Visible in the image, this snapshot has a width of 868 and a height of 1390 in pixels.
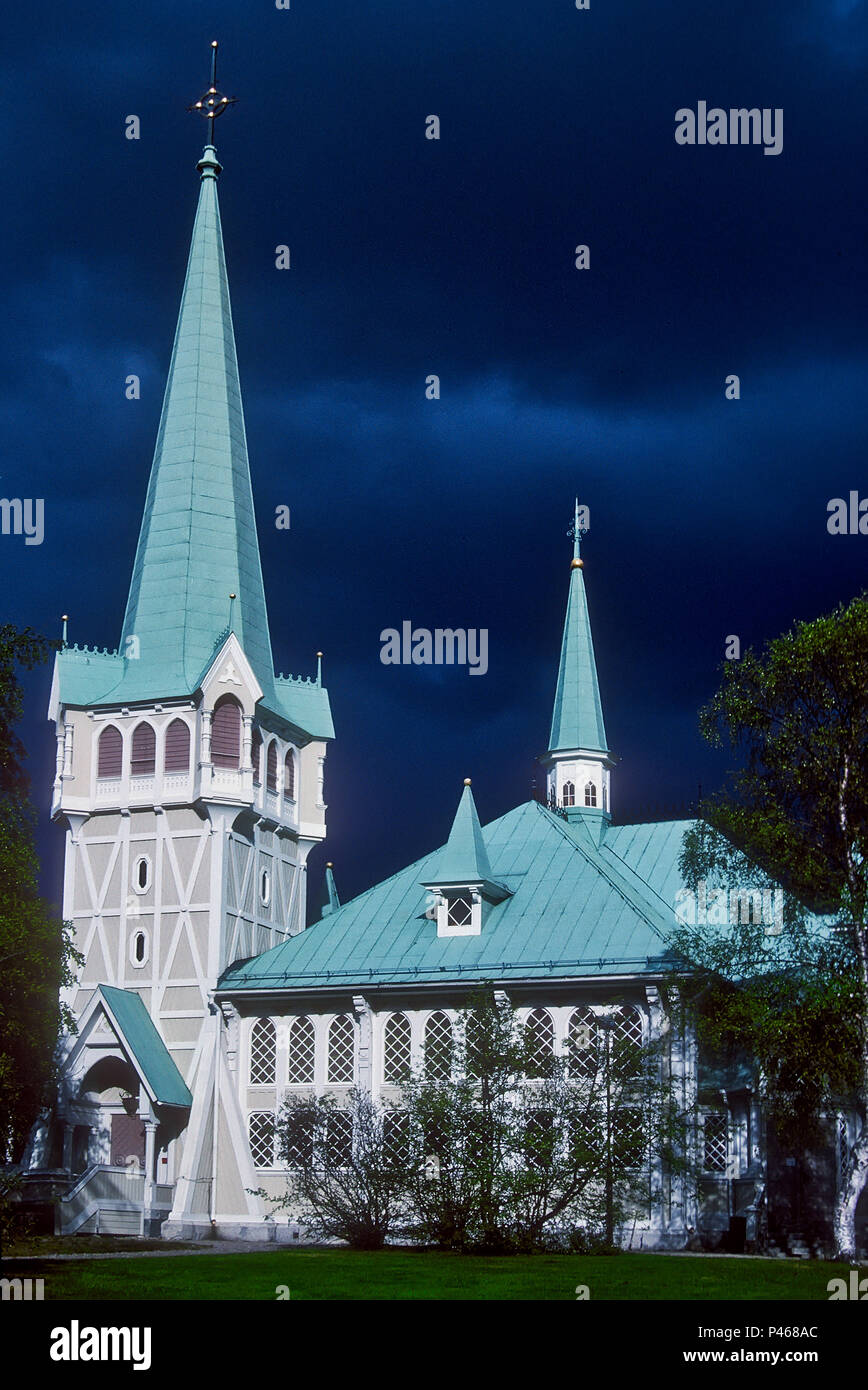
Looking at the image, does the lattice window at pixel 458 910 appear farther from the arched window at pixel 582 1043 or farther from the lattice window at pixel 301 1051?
the arched window at pixel 582 1043

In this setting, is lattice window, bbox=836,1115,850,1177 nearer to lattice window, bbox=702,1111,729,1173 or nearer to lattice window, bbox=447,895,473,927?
lattice window, bbox=702,1111,729,1173

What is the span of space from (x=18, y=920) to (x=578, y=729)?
27866 mm

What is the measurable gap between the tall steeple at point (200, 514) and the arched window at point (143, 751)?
5.03 feet

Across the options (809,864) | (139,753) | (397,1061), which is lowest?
(397,1061)

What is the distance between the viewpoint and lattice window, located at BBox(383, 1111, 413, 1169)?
3894 centimetres

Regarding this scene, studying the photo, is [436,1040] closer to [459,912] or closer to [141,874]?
[459,912]

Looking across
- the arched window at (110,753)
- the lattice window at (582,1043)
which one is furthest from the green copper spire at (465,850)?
the arched window at (110,753)

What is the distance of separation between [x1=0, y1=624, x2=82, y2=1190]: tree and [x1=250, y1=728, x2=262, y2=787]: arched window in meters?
12.7

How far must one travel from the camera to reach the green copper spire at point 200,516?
2157 inches

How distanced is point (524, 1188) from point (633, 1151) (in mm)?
4209

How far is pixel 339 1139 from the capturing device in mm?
42250

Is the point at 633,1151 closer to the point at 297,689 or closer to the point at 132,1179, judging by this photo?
the point at 132,1179

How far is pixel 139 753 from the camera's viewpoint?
53406mm
